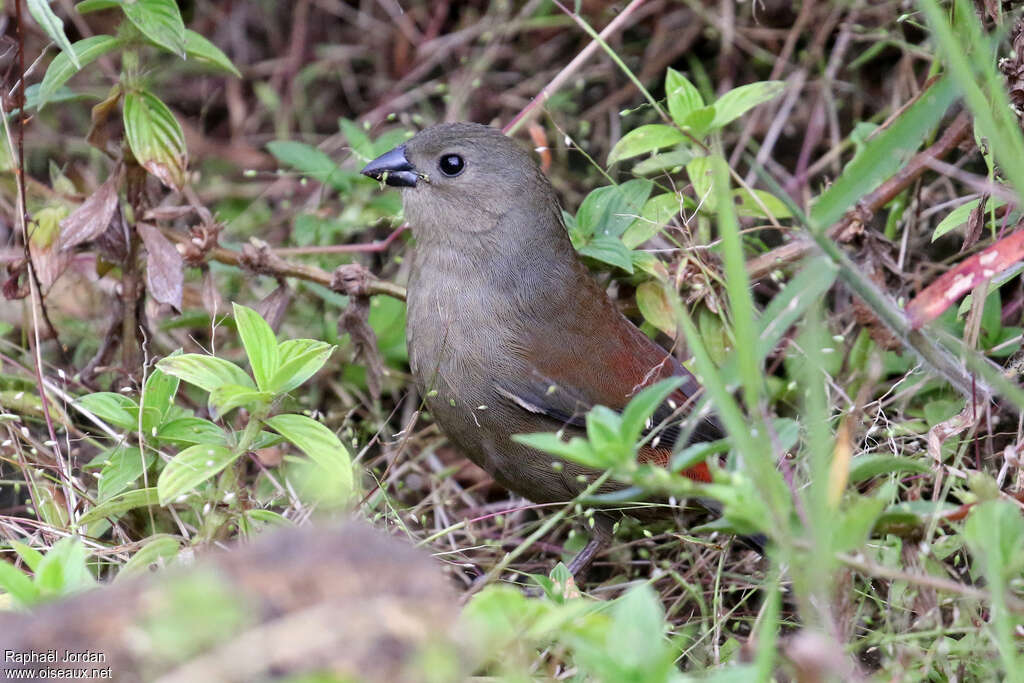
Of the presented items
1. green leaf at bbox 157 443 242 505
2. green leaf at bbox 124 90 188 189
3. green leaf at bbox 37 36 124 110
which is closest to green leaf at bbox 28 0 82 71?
green leaf at bbox 37 36 124 110

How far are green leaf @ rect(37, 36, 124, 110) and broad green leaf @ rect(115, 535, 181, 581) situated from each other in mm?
1240

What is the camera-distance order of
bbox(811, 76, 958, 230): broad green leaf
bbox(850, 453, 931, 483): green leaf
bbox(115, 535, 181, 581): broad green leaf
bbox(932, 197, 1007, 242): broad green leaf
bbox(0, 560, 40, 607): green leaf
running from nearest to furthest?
bbox(0, 560, 40, 607): green leaf < bbox(811, 76, 958, 230): broad green leaf < bbox(850, 453, 931, 483): green leaf < bbox(115, 535, 181, 581): broad green leaf < bbox(932, 197, 1007, 242): broad green leaf

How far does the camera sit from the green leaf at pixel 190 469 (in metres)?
2.35

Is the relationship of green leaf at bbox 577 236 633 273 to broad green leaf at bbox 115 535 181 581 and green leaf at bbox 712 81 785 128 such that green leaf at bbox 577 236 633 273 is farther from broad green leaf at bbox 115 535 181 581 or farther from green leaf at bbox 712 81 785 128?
broad green leaf at bbox 115 535 181 581

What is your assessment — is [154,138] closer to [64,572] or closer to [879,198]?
[64,572]

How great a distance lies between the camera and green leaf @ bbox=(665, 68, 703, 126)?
3.17 m

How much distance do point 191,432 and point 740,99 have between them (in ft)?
5.78

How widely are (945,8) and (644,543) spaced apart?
5.88 ft

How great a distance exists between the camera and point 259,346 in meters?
2.53

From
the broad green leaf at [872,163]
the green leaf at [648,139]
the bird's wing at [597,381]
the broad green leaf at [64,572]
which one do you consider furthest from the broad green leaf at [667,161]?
the broad green leaf at [64,572]

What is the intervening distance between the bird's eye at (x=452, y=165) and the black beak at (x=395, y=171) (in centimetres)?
9

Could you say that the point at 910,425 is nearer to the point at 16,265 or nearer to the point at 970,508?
the point at 970,508

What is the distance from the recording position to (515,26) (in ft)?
15.4

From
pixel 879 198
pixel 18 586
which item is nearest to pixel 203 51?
pixel 18 586
